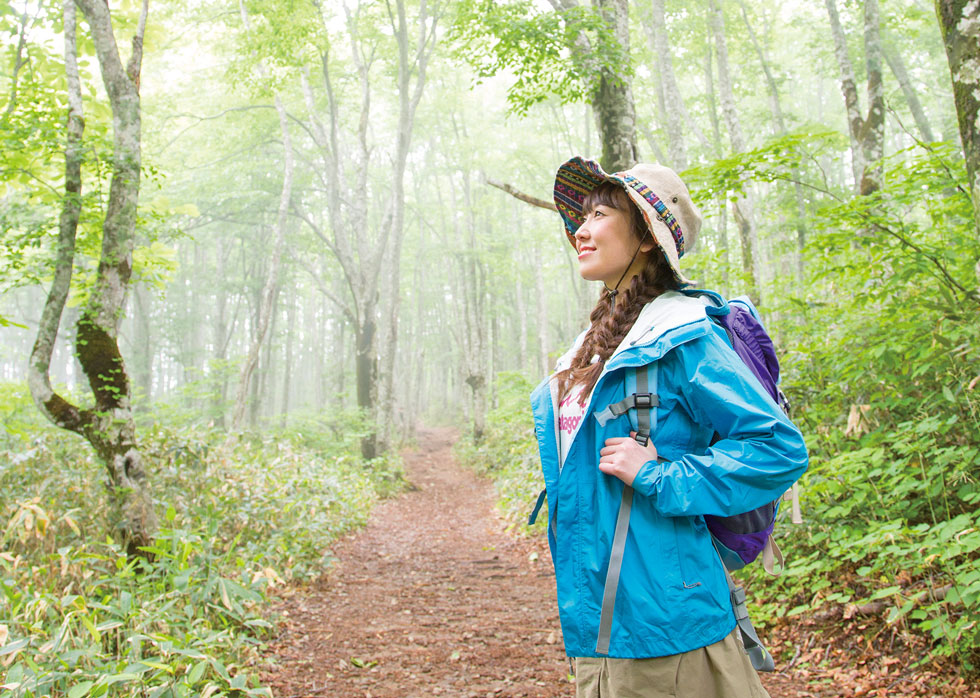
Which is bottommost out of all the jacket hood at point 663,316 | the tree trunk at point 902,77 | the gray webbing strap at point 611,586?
the gray webbing strap at point 611,586

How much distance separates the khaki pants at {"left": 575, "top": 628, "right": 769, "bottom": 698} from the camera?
141 cm

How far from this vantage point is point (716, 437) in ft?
5.19

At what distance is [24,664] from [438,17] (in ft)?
49.9

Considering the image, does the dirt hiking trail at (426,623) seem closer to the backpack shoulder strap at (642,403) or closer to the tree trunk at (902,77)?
the backpack shoulder strap at (642,403)

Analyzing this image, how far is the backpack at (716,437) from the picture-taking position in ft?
4.91

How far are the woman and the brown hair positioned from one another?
2 cm

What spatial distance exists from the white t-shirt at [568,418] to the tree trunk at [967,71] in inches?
101

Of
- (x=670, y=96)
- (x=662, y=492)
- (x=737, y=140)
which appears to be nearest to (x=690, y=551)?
(x=662, y=492)

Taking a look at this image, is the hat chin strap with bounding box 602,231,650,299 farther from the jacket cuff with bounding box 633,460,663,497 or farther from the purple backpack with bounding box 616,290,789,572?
the jacket cuff with bounding box 633,460,663,497

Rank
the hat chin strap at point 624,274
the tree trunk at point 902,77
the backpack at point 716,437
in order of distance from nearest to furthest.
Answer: the backpack at point 716,437
the hat chin strap at point 624,274
the tree trunk at point 902,77

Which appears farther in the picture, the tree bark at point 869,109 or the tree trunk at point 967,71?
the tree bark at point 869,109

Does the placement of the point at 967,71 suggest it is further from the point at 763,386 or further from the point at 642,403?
the point at 642,403

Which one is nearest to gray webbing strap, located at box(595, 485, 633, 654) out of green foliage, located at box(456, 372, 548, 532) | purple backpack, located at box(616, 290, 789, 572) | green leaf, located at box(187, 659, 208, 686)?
purple backpack, located at box(616, 290, 789, 572)

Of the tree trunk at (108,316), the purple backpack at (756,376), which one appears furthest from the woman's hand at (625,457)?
the tree trunk at (108,316)
